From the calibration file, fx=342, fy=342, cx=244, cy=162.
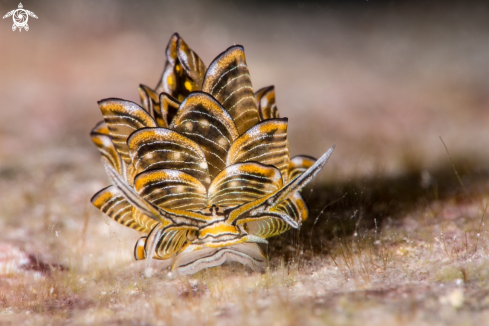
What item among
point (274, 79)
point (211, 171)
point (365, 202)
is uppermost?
point (274, 79)

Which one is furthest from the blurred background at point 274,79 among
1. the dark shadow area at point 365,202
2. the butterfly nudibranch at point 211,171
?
the butterfly nudibranch at point 211,171

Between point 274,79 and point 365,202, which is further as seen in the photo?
point 274,79

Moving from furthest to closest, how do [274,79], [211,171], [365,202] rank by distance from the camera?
[274,79] < [365,202] < [211,171]

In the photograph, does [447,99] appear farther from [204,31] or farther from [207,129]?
[207,129]

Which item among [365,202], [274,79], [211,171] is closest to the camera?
[211,171]

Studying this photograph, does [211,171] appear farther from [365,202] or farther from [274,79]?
[274,79]

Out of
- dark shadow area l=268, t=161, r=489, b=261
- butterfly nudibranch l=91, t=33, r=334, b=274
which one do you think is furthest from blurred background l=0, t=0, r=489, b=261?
butterfly nudibranch l=91, t=33, r=334, b=274

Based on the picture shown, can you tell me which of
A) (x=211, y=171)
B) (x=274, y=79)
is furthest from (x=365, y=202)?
(x=274, y=79)
